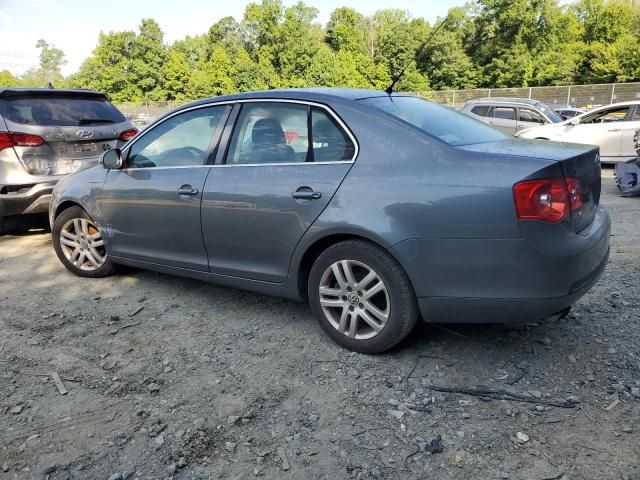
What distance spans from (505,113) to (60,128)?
497 inches

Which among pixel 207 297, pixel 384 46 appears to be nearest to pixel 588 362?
pixel 207 297

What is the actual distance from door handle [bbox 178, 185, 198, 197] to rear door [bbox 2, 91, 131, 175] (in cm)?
215

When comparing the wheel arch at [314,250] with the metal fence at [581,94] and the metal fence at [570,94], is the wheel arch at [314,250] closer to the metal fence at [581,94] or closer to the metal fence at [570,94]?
the metal fence at [570,94]

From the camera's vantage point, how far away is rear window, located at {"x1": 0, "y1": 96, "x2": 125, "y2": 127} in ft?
18.8

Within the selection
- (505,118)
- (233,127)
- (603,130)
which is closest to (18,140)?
(233,127)

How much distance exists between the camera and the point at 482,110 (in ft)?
51.2

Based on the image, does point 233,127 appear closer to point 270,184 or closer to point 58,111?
point 270,184

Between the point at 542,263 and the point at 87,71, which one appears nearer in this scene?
the point at 542,263

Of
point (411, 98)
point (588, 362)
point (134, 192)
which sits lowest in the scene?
point (588, 362)

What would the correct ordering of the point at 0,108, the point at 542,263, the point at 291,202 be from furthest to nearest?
the point at 0,108
the point at 291,202
the point at 542,263

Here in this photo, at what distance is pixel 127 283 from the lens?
4711 mm

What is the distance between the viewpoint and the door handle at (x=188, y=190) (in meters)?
3.77

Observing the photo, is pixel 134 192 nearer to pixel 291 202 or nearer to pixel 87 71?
pixel 291 202

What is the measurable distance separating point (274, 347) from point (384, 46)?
223 ft
